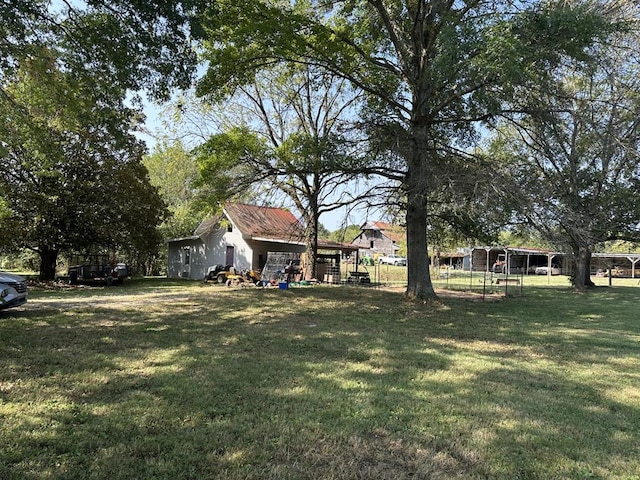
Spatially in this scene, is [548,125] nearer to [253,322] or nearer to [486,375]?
[486,375]

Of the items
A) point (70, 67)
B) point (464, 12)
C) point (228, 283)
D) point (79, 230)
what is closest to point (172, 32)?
point (70, 67)

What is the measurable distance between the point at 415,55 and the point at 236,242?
17078mm

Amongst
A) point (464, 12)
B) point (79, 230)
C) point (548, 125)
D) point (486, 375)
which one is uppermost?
point (464, 12)

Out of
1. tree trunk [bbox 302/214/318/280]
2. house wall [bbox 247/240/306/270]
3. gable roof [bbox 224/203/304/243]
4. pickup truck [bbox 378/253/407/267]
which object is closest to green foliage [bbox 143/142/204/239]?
gable roof [bbox 224/203/304/243]

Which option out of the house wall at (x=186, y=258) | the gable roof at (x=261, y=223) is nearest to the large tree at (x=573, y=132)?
the gable roof at (x=261, y=223)

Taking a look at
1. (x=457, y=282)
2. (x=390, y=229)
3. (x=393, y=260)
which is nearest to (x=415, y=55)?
(x=390, y=229)

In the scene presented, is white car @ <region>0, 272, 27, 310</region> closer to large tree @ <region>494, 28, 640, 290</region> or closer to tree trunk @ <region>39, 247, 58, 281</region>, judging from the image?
large tree @ <region>494, 28, 640, 290</region>

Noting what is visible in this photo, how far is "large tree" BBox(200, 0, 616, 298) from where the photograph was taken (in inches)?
361

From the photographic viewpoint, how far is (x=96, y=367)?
221 inches

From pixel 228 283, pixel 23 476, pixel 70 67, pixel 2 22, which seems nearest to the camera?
pixel 23 476

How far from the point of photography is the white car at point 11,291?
353 inches

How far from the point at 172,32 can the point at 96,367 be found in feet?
20.0

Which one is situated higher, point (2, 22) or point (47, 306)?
point (2, 22)

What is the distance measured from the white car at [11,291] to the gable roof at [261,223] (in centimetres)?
1393
